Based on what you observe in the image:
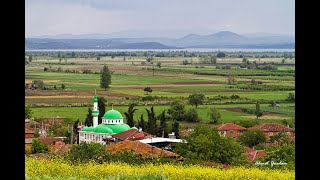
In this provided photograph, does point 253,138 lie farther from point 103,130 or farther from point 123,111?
point 123,111

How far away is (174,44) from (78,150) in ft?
472

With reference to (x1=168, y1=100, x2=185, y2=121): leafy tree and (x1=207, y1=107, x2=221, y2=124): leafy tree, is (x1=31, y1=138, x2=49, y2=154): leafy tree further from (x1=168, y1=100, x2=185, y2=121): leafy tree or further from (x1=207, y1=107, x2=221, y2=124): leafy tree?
(x1=168, y1=100, x2=185, y2=121): leafy tree

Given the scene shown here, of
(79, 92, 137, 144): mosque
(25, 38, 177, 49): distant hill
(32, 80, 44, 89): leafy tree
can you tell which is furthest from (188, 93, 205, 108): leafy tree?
(25, 38, 177, 49): distant hill

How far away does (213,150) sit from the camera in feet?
64.7

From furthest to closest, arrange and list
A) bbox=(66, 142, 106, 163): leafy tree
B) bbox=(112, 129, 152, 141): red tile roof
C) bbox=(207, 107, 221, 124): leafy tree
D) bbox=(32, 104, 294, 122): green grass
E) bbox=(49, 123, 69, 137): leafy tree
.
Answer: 1. bbox=(32, 104, 294, 122): green grass
2. bbox=(207, 107, 221, 124): leafy tree
3. bbox=(49, 123, 69, 137): leafy tree
4. bbox=(112, 129, 152, 141): red tile roof
5. bbox=(66, 142, 106, 163): leafy tree

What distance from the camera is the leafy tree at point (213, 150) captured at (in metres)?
19.3

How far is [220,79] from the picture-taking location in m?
68.2

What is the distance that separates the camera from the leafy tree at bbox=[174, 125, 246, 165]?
19312mm

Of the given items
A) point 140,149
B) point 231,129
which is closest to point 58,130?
point 231,129

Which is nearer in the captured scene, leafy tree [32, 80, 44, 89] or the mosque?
the mosque

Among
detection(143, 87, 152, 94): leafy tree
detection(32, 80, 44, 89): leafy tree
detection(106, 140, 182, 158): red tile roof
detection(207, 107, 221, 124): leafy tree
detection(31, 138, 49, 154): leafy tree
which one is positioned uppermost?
detection(32, 80, 44, 89): leafy tree
